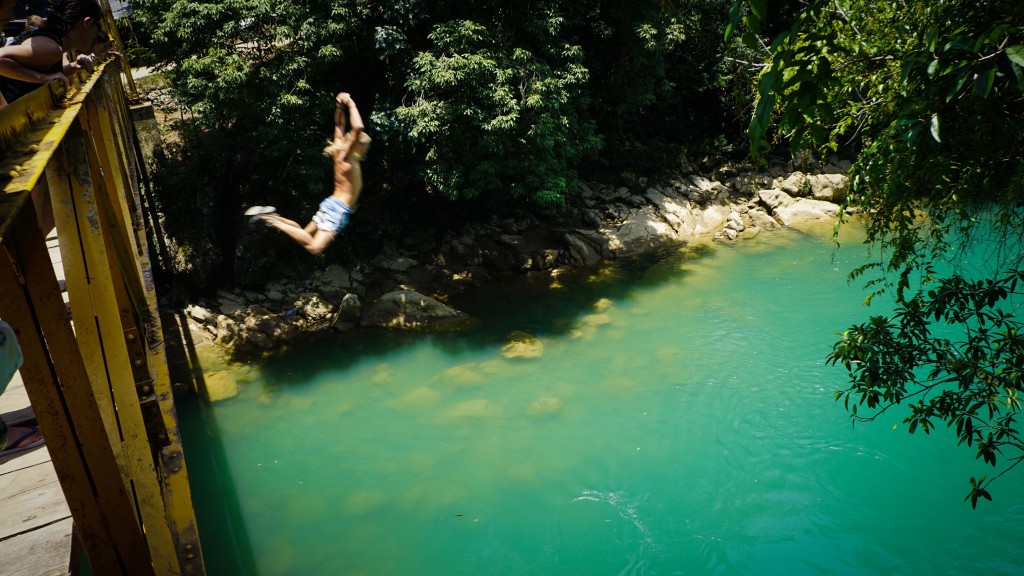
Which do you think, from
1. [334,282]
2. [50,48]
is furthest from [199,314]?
[50,48]

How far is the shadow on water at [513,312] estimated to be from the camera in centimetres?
Result: 949

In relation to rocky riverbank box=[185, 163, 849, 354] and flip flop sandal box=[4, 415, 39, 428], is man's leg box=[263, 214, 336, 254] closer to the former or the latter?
flip flop sandal box=[4, 415, 39, 428]

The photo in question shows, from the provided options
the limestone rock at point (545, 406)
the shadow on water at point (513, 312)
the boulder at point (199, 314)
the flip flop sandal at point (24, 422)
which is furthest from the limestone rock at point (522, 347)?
the flip flop sandal at point (24, 422)

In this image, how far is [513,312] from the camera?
35.0 ft

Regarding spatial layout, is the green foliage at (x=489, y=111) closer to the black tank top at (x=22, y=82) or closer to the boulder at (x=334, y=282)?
the boulder at (x=334, y=282)

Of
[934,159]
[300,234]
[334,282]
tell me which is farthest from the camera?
[334,282]

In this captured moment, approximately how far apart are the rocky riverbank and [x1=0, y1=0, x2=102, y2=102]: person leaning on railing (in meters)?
6.97

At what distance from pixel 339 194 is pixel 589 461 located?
4.14 metres

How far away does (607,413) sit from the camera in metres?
7.88

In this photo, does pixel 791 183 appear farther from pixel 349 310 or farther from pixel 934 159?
pixel 934 159

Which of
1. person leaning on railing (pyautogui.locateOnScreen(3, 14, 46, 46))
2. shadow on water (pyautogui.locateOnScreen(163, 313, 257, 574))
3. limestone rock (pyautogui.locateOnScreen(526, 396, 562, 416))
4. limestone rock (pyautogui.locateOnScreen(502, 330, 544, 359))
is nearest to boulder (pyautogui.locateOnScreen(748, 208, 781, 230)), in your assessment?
limestone rock (pyautogui.locateOnScreen(502, 330, 544, 359))

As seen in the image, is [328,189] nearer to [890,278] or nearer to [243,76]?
[243,76]

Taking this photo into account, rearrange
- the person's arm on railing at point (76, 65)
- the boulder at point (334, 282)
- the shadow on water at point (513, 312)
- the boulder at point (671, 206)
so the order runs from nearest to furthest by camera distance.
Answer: the person's arm on railing at point (76, 65), the shadow on water at point (513, 312), the boulder at point (334, 282), the boulder at point (671, 206)

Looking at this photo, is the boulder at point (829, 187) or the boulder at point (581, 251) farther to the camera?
the boulder at point (829, 187)
